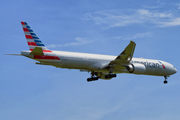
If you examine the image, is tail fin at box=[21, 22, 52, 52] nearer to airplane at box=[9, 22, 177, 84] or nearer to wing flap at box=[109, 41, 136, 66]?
airplane at box=[9, 22, 177, 84]

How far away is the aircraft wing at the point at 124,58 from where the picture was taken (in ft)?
120

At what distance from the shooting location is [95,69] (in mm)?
40000

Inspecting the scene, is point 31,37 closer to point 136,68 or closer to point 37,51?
point 37,51

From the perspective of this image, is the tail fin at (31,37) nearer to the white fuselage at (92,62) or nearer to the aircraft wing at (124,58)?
the white fuselage at (92,62)

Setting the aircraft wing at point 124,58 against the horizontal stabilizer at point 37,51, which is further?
the aircraft wing at point 124,58

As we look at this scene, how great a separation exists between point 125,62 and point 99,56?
372 centimetres

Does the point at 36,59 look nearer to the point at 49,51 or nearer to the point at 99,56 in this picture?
the point at 49,51

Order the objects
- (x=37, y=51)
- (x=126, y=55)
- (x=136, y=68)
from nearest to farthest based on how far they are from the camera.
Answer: (x=37, y=51) → (x=126, y=55) → (x=136, y=68)

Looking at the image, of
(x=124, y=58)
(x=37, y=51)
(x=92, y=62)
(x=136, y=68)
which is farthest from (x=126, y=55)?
(x=37, y=51)

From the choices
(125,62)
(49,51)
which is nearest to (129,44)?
(125,62)

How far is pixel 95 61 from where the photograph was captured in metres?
39.6

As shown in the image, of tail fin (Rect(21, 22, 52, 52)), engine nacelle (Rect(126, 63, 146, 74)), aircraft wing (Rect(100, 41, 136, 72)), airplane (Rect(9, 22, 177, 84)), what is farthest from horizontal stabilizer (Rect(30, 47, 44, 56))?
engine nacelle (Rect(126, 63, 146, 74))

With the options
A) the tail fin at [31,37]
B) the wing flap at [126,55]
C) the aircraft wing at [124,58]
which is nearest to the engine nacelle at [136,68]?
the aircraft wing at [124,58]

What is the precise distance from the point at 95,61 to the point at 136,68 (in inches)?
225
